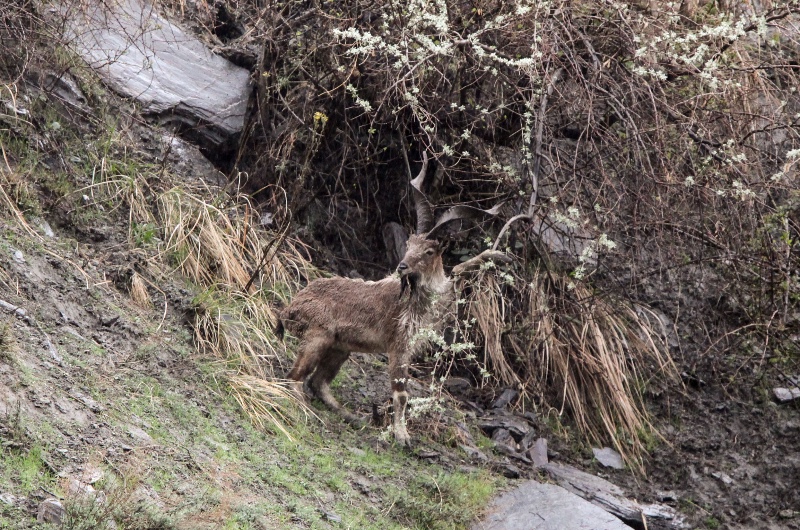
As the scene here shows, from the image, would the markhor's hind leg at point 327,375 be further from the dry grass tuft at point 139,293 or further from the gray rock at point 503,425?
the dry grass tuft at point 139,293

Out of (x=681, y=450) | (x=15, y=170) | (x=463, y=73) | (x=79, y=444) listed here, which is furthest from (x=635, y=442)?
(x=15, y=170)

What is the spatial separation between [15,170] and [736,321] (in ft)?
22.3

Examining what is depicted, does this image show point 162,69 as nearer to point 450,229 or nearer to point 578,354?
point 450,229

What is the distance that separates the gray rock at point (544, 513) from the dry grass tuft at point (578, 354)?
1.40 meters

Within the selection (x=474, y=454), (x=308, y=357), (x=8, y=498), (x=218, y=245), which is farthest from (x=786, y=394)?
(x=8, y=498)

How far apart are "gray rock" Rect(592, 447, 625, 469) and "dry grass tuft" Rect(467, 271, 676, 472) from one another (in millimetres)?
77

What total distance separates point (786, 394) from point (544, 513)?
3.41m

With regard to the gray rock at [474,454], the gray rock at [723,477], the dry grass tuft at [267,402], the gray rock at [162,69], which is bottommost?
the dry grass tuft at [267,402]

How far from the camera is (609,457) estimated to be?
864 centimetres

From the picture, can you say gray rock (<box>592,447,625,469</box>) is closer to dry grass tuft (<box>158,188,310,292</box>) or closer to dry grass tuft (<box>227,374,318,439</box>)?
dry grass tuft (<box>227,374,318,439</box>)

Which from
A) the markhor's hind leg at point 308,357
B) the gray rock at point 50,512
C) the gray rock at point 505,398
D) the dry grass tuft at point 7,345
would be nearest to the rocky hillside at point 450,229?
the gray rock at point 505,398

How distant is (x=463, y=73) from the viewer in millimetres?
9234

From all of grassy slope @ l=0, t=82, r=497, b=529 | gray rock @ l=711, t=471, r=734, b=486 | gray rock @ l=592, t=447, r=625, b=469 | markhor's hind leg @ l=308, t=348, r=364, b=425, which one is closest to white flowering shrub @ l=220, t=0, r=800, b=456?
gray rock @ l=592, t=447, r=625, b=469

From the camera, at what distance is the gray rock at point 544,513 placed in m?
6.96
